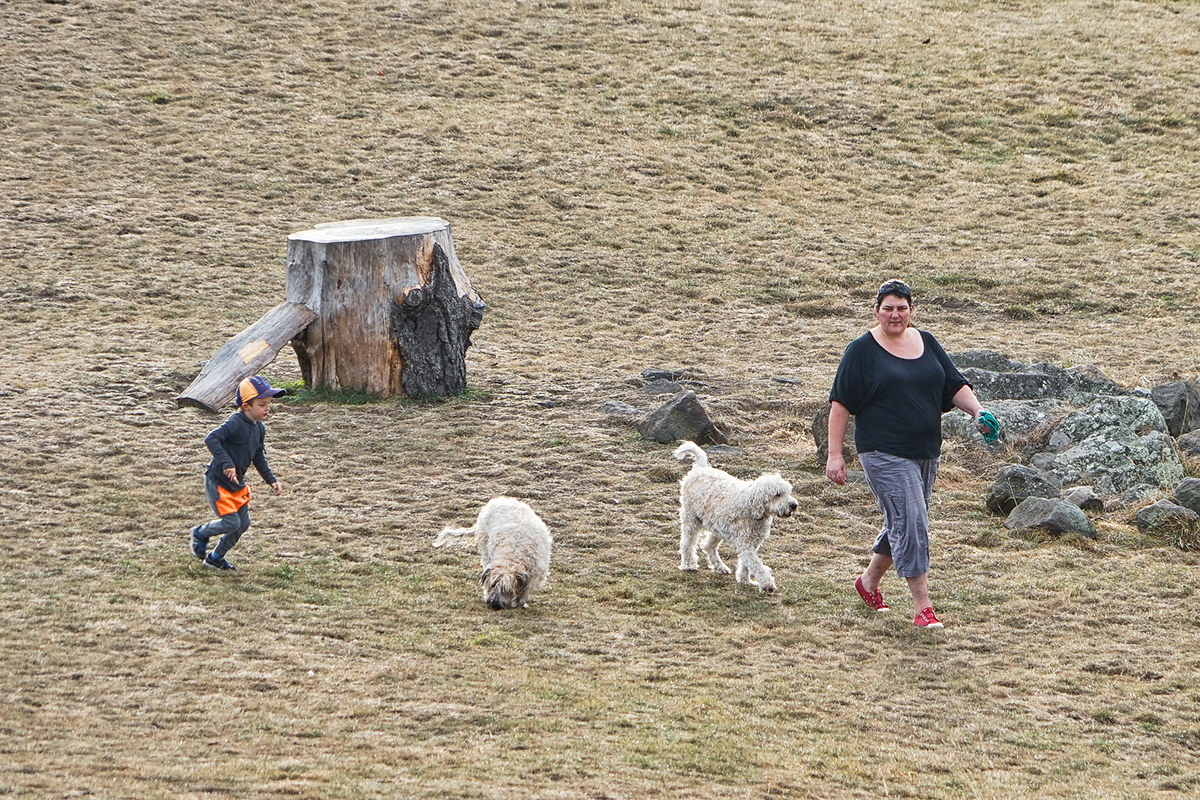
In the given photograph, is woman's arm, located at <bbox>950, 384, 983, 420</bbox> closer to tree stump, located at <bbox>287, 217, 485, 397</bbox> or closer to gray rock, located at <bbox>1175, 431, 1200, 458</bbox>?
gray rock, located at <bbox>1175, 431, 1200, 458</bbox>

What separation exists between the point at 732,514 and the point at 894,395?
4.54 ft

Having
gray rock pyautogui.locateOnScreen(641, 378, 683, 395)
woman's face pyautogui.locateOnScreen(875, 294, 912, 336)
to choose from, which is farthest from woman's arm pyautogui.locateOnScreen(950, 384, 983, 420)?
gray rock pyautogui.locateOnScreen(641, 378, 683, 395)

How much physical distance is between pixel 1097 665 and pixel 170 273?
Answer: 11921 mm

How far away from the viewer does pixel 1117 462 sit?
9.80m

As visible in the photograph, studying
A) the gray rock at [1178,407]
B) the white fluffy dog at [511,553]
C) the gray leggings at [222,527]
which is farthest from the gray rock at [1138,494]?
the gray leggings at [222,527]

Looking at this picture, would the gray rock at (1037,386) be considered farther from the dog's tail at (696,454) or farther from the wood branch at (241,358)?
the wood branch at (241,358)

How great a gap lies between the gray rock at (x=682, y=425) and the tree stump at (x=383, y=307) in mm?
2032

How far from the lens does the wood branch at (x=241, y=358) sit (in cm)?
1085

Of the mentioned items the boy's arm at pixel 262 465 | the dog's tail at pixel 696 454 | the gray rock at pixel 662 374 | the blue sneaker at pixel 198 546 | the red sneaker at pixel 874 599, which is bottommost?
the blue sneaker at pixel 198 546

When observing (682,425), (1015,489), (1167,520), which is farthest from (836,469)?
(682,425)

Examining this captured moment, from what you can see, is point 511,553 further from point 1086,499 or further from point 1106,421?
point 1106,421

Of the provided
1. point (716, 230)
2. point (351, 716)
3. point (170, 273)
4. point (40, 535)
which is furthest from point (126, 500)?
point (716, 230)

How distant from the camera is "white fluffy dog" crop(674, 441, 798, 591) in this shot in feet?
25.3

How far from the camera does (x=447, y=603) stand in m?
7.44
